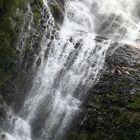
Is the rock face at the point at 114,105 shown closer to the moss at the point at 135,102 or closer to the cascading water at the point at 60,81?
the moss at the point at 135,102

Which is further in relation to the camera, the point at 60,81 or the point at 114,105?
the point at 60,81

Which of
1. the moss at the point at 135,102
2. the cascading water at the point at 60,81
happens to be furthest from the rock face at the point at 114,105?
the cascading water at the point at 60,81

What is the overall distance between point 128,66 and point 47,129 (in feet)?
15.1

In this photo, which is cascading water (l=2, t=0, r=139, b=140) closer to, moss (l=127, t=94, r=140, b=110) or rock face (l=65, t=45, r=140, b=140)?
rock face (l=65, t=45, r=140, b=140)

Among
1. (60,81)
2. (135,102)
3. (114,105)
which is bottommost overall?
(114,105)

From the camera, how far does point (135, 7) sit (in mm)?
23672

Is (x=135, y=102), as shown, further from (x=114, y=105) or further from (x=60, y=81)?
(x=60, y=81)

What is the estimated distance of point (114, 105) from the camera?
16.1 m

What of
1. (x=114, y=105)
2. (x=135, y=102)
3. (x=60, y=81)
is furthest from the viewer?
(x=60, y=81)

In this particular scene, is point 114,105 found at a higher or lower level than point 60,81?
lower

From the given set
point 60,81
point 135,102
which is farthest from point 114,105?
point 60,81

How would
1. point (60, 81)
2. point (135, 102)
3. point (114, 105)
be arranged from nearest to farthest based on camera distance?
1. point (135, 102)
2. point (114, 105)
3. point (60, 81)

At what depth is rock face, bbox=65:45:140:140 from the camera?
15.4 metres

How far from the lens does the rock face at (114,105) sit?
15.4m
